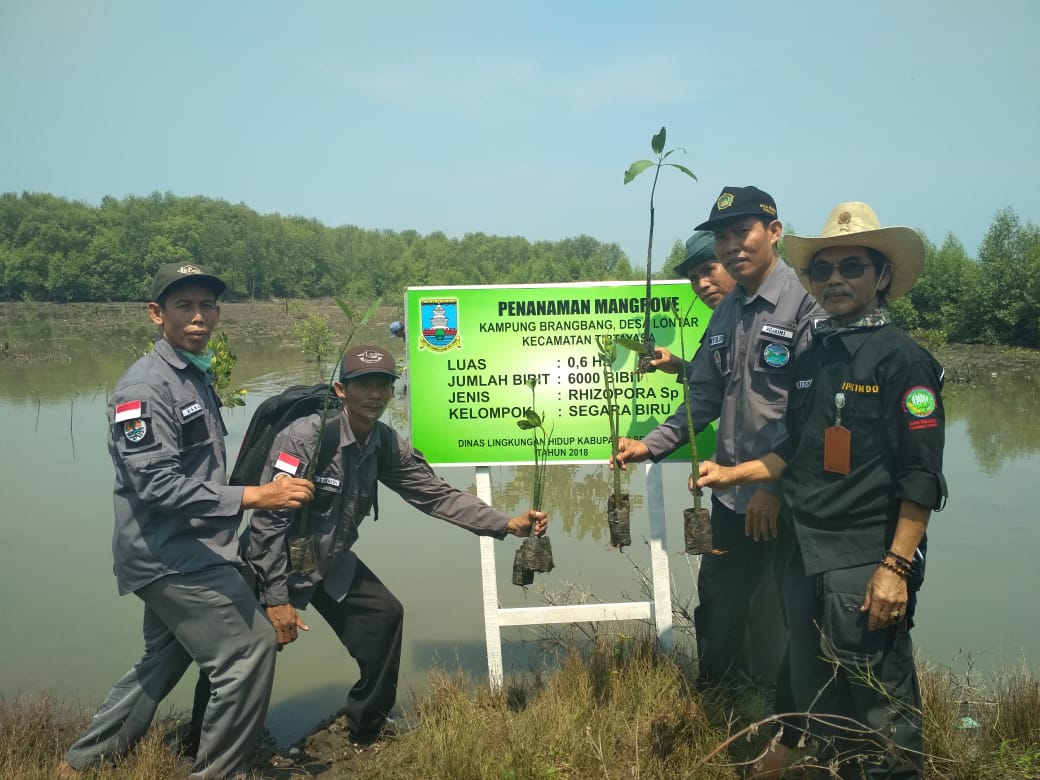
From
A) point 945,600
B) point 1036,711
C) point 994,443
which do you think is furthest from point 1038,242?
point 1036,711

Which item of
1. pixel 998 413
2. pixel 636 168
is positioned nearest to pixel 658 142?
pixel 636 168

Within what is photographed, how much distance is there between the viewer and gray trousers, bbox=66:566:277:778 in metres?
3.04

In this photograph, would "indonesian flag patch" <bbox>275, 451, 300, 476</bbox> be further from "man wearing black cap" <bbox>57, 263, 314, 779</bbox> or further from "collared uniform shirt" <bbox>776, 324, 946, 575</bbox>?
"collared uniform shirt" <bbox>776, 324, 946, 575</bbox>

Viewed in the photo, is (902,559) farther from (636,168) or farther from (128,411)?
(128,411)

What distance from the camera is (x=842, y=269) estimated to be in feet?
9.13

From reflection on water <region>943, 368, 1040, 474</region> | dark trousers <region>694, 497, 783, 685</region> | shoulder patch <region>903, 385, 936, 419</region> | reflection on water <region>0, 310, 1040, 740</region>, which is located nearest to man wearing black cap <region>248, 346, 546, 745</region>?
reflection on water <region>0, 310, 1040, 740</region>

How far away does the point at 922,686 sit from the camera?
3.34 metres

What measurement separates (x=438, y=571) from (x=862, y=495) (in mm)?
4588

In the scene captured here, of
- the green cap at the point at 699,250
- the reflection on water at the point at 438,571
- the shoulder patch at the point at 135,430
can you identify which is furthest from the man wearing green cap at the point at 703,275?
the shoulder patch at the point at 135,430

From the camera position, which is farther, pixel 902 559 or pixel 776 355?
pixel 776 355

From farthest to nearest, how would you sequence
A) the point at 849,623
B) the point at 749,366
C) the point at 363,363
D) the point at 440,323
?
the point at 440,323 < the point at 363,363 < the point at 749,366 < the point at 849,623

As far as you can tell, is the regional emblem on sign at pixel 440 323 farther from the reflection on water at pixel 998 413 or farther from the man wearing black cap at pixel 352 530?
the reflection on water at pixel 998 413

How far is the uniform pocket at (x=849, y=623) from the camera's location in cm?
252

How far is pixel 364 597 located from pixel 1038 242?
3487 centimetres
